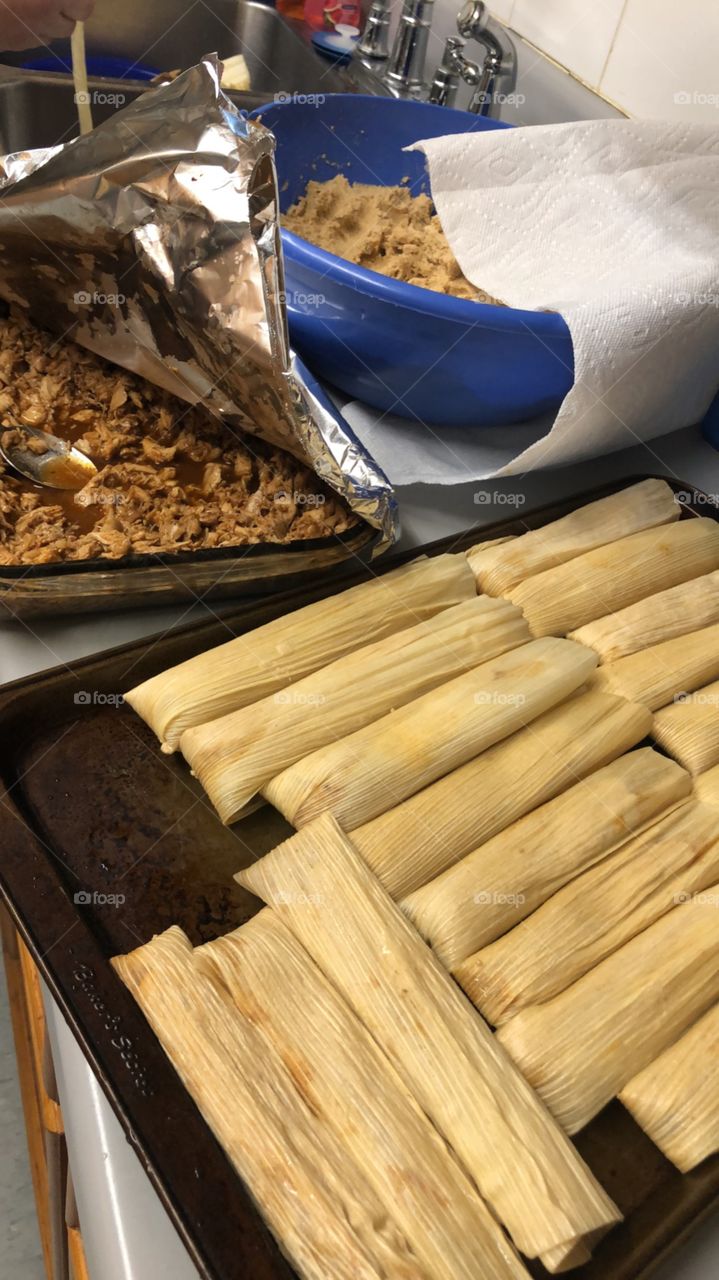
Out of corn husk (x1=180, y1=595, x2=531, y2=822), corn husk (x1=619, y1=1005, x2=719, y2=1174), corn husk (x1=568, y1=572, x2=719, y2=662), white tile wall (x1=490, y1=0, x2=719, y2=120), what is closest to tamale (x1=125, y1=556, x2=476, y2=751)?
corn husk (x1=180, y1=595, x2=531, y2=822)

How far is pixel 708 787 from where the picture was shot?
3.54ft

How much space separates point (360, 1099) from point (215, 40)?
2538 mm

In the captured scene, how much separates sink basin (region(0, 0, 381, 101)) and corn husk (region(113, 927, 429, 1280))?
2186mm

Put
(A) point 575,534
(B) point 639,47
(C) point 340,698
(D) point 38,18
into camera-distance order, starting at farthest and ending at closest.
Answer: (B) point 639,47 < (D) point 38,18 < (A) point 575,534 < (C) point 340,698

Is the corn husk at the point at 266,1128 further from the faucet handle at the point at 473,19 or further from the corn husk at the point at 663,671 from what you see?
the faucet handle at the point at 473,19

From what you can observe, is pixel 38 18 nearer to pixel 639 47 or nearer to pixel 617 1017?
pixel 639 47

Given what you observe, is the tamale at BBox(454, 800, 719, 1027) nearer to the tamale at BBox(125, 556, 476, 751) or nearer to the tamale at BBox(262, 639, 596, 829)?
the tamale at BBox(262, 639, 596, 829)

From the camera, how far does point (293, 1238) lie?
0.71 m

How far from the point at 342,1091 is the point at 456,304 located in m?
0.94

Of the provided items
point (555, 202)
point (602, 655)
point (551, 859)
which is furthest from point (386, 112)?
point (551, 859)

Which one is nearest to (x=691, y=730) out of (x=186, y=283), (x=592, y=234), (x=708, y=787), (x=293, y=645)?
(x=708, y=787)

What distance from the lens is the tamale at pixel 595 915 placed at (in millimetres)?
893

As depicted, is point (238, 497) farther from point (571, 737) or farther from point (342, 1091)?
point (342, 1091)

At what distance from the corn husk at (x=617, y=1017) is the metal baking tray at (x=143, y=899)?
46mm
